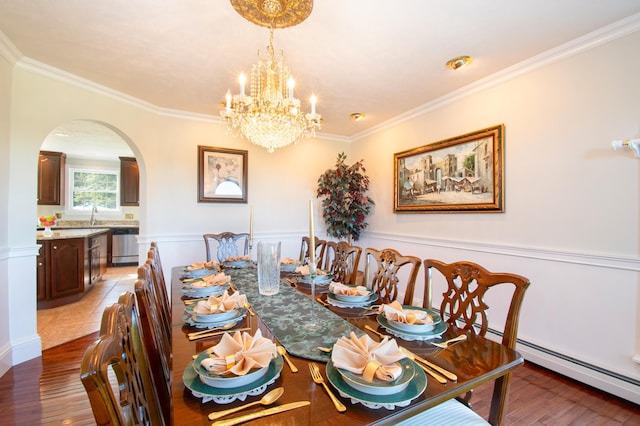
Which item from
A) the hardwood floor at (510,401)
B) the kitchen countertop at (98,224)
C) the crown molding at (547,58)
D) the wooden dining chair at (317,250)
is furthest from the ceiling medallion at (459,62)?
the kitchen countertop at (98,224)

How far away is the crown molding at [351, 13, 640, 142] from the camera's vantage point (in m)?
1.91

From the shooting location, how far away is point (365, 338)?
0.95 meters

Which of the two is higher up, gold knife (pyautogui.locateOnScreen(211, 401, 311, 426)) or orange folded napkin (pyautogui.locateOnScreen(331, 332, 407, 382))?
orange folded napkin (pyautogui.locateOnScreen(331, 332, 407, 382))

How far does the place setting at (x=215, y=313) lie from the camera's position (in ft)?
4.09

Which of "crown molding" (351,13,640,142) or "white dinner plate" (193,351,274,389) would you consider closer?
"white dinner plate" (193,351,274,389)

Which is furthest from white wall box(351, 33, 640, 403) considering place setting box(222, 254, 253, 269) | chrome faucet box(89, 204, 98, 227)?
chrome faucet box(89, 204, 98, 227)

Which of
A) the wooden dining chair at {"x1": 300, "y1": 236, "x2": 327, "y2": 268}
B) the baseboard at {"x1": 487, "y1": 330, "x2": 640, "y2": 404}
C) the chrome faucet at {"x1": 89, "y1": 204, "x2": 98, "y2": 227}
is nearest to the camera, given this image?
the baseboard at {"x1": 487, "y1": 330, "x2": 640, "y2": 404}

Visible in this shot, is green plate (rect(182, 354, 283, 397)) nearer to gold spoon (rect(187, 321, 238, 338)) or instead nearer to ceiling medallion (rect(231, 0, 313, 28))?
gold spoon (rect(187, 321, 238, 338))

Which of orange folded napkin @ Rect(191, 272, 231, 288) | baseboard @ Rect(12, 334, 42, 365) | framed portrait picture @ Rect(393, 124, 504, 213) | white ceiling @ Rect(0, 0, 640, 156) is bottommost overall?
baseboard @ Rect(12, 334, 42, 365)

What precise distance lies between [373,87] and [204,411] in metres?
2.90

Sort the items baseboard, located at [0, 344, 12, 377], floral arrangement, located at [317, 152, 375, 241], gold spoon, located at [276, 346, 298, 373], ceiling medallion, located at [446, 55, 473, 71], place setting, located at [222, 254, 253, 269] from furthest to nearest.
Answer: floral arrangement, located at [317, 152, 375, 241], place setting, located at [222, 254, 253, 269], ceiling medallion, located at [446, 55, 473, 71], baseboard, located at [0, 344, 12, 377], gold spoon, located at [276, 346, 298, 373]

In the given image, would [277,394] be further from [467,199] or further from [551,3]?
[467,199]

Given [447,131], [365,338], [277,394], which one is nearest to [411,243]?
[447,131]

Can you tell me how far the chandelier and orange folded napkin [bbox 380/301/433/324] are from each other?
139cm
